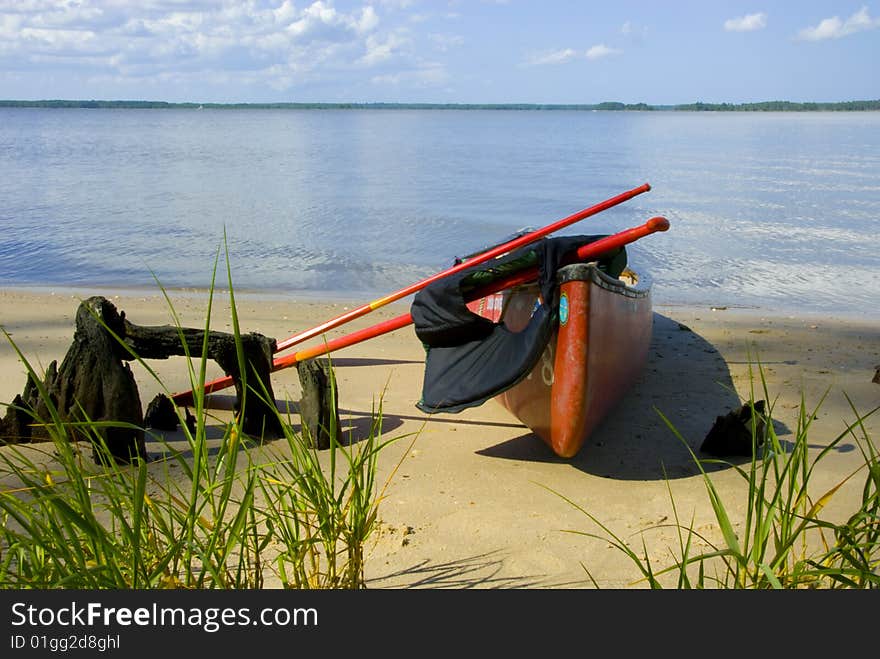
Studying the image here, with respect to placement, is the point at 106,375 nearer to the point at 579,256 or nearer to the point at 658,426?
the point at 579,256

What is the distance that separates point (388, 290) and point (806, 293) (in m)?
5.73

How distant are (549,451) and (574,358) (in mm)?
769

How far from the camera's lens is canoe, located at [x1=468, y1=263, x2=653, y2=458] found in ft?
15.8

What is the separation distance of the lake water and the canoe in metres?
6.98

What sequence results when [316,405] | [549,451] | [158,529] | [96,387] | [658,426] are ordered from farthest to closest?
[658,426] < [549,451] < [316,405] < [96,387] < [158,529]

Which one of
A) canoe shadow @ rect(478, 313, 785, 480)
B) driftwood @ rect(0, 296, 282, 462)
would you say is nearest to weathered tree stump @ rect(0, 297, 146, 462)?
driftwood @ rect(0, 296, 282, 462)

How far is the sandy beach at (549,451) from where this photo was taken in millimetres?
3910

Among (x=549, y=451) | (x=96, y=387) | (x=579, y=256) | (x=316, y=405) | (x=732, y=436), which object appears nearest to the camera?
(x=96, y=387)

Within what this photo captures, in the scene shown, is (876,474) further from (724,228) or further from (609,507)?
(724,228)

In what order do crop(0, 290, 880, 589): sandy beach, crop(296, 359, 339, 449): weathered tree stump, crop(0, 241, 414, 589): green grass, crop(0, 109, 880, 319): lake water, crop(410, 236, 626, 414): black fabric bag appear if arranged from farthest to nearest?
1. crop(0, 109, 880, 319): lake water
2. crop(296, 359, 339, 449): weathered tree stump
3. crop(410, 236, 626, 414): black fabric bag
4. crop(0, 290, 880, 589): sandy beach
5. crop(0, 241, 414, 589): green grass

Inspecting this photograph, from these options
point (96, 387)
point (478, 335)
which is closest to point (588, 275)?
point (478, 335)

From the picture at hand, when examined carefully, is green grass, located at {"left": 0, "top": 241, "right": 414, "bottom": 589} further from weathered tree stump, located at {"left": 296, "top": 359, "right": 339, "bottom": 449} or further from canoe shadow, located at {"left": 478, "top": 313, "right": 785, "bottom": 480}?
canoe shadow, located at {"left": 478, "top": 313, "right": 785, "bottom": 480}

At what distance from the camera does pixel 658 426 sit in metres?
5.80

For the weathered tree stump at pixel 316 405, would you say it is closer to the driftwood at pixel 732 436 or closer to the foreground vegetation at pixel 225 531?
the foreground vegetation at pixel 225 531
